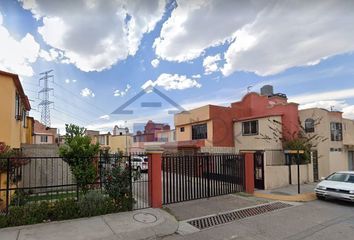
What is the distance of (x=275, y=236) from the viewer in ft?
22.4

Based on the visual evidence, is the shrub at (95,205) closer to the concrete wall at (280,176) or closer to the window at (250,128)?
the concrete wall at (280,176)

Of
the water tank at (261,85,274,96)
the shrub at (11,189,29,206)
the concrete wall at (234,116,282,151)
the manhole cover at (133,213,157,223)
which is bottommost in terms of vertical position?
the manhole cover at (133,213,157,223)

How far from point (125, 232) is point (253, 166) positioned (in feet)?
26.9

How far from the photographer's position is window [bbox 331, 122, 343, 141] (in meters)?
20.0

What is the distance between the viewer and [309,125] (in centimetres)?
1955

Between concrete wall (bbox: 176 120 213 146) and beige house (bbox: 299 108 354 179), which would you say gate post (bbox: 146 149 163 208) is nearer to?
concrete wall (bbox: 176 120 213 146)

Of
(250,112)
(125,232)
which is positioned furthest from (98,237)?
(250,112)

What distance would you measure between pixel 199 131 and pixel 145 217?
15.8 meters

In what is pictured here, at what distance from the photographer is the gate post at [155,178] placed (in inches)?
372

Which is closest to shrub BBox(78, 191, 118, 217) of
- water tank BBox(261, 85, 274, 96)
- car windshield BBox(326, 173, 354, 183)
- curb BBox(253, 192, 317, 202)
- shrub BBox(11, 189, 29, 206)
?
shrub BBox(11, 189, 29, 206)

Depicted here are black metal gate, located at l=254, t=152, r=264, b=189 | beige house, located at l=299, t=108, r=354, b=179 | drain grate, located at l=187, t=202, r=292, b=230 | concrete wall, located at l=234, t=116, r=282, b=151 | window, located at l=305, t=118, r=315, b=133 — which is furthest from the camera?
concrete wall, located at l=234, t=116, r=282, b=151

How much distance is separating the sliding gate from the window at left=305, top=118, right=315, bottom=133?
30.3 ft

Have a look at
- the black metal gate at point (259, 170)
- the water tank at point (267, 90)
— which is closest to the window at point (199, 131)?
the black metal gate at point (259, 170)

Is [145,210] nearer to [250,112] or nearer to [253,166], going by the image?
[253,166]
